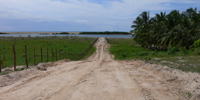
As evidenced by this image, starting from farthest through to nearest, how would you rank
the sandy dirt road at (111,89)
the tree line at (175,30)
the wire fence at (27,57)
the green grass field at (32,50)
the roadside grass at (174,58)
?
the tree line at (175,30) < the green grass field at (32,50) < the wire fence at (27,57) < the roadside grass at (174,58) < the sandy dirt road at (111,89)

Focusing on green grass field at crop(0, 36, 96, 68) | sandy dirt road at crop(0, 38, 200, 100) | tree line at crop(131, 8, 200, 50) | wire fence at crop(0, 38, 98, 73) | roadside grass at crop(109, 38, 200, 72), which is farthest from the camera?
tree line at crop(131, 8, 200, 50)

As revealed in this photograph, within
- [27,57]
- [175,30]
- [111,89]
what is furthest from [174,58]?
[27,57]

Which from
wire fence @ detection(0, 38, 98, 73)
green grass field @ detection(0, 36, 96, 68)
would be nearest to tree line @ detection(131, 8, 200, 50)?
green grass field @ detection(0, 36, 96, 68)

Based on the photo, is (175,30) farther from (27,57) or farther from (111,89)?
(111,89)

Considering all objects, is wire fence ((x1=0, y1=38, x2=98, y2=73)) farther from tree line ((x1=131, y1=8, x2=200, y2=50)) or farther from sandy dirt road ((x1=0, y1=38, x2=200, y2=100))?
tree line ((x1=131, y1=8, x2=200, y2=50))

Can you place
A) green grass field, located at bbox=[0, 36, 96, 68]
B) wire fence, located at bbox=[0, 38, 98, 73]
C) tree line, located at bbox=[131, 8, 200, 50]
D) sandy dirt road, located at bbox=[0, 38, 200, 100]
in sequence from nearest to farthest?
sandy dirt road, located at bbox=[0, 38, 200, 100]
wire fence, located at bbox=[0, 38, 98, 73]
green grass field, located at bbox=[0, 36, 96, 68]
tree line, located at bbox=[131, 8, 200, 50]

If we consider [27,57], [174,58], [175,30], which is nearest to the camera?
[174,58]

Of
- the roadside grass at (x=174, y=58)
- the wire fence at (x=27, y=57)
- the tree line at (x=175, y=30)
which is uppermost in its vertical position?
the tree line at (x=175, y=30)

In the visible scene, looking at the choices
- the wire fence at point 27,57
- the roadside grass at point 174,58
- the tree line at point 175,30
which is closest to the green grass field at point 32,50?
the wire fence at point 27,57

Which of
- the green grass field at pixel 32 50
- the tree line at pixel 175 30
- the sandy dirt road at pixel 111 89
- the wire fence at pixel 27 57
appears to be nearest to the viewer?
the sandy dirt road at pixel 111 89

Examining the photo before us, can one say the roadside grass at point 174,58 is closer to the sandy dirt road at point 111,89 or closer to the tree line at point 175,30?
the sandy dirt road at point 111,89

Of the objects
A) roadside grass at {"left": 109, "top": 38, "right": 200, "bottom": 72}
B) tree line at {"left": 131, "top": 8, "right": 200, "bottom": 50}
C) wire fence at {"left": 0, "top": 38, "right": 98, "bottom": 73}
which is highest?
tree line at {"left": 131, "top": 8, "right": 200, "bottom": 50}

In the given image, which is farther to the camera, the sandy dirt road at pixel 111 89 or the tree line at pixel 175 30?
the tree line at pixel 175 30

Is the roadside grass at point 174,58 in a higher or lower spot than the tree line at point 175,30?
lower
